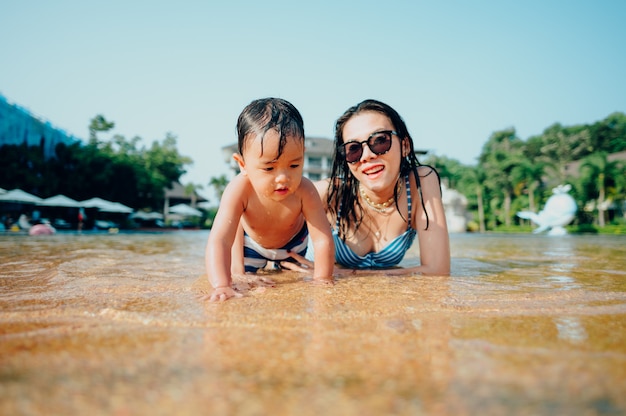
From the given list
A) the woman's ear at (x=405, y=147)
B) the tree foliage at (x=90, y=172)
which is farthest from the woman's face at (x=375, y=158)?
the tree foliage at (x=90, y=172)

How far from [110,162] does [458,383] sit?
30606 mm

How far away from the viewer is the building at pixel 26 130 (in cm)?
2159

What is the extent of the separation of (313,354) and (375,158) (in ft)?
6.62

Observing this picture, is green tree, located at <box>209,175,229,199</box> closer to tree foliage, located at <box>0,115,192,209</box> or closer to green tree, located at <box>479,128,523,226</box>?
tree foliage, located at <box>0,115,192,209</box>

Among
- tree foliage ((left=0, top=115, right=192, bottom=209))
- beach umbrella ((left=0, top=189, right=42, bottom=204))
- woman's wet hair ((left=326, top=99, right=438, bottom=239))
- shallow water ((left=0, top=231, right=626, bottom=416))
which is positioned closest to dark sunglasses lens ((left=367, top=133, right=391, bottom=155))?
woman's wet hair ((left=326, top=99, right=438, bottom=239))

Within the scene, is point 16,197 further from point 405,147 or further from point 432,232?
point 432,232

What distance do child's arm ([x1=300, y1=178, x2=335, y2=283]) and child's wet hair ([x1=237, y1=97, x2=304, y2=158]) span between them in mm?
433

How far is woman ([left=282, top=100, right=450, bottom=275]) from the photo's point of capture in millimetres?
2848

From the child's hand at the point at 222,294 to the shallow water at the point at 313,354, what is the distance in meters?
0.09

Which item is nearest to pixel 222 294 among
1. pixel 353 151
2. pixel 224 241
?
pixel 224 241

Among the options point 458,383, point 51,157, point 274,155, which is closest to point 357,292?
point 274,155

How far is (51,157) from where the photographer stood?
25422 mm

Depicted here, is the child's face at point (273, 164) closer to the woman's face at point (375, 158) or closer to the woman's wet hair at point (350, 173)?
the woman's face at point (375, 158)

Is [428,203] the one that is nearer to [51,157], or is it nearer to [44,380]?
[44,380]
